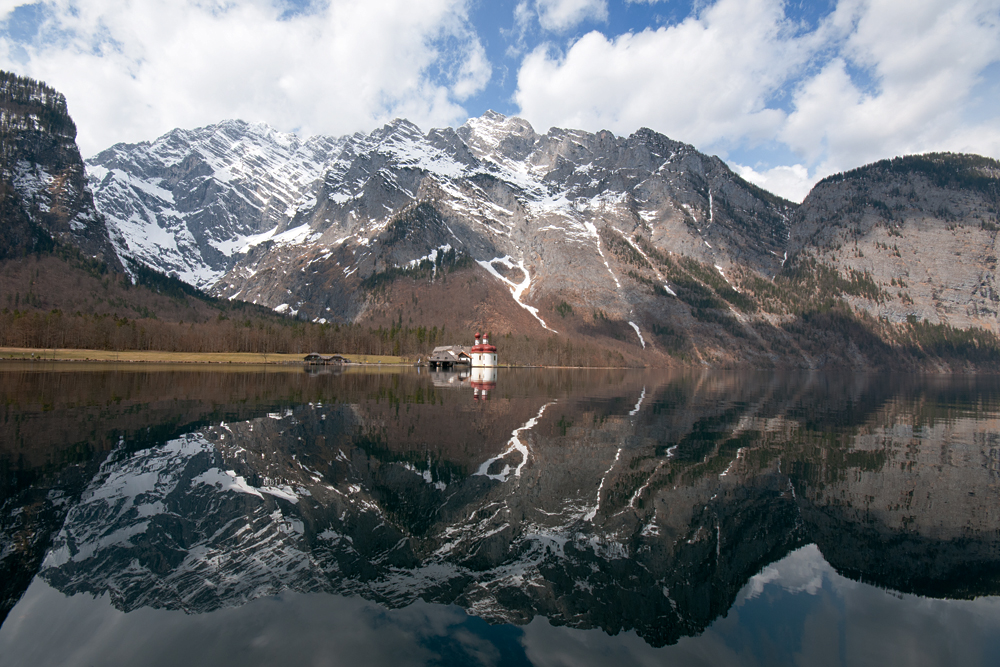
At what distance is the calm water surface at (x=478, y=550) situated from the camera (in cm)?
984

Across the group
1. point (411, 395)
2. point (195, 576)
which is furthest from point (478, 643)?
point (411, 395)

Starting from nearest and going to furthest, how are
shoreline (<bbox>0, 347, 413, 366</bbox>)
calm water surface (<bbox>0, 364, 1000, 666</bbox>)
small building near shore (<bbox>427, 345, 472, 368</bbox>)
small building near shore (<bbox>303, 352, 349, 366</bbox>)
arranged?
calm water surface (<bbox>0, 364, 1000, 666</bbox>) < shoreline (<bbox>0, 347, 413, 366</bbox>) < small building near shore (<bbox>303, 352, 349, 366</bbox>) < small building near shore (<bbox>427, 345, 472, 368</bbox>)

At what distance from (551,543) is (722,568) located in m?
4.73

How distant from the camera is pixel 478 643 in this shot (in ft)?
31.9

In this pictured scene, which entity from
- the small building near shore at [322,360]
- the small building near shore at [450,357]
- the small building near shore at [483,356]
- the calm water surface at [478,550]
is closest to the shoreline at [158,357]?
the small building near shore at [322,360]

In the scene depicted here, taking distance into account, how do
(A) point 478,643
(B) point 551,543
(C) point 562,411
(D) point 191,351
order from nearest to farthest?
(A) point 478,643, (B) point 551,543, (C) point 562,411, (D) point 191,351

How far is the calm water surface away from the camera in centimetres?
984

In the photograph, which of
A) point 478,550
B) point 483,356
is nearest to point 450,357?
point 483,356

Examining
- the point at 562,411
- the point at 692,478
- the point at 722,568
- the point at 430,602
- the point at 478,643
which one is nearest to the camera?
the point at 478,643

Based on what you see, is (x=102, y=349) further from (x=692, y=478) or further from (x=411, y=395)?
(x=692, y=478)

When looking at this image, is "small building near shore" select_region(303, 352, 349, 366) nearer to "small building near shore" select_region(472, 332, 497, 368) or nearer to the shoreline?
the shoreline

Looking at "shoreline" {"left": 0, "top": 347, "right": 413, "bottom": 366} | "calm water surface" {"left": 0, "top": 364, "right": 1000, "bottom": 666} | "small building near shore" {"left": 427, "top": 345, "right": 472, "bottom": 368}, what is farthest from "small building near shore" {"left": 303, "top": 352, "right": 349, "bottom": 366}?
"calm water surface" {"left": 0, "top": 364, "right": 1000, "bottom": 666}

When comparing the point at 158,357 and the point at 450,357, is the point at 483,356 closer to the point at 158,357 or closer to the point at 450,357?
the point at 450,357

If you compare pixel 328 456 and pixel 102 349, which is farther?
pixel 102 349
